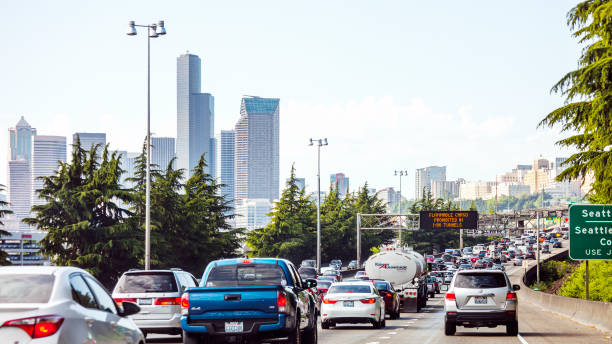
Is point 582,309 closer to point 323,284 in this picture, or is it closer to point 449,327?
point 449,327

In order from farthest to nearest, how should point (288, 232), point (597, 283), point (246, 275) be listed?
point (288, 232) < point (597, 283) < point (246, 275)

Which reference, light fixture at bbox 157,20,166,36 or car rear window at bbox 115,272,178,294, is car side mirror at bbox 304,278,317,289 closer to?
car rear window at bbox 115,272,178,294

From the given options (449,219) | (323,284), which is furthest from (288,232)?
(323,284)

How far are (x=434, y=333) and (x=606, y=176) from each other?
6.87m

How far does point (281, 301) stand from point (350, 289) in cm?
1432

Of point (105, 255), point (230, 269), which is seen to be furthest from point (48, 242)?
point (230, 269)

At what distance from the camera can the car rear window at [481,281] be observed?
25781 mm

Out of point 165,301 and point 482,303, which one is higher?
point 165,301

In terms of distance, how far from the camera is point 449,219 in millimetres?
90500

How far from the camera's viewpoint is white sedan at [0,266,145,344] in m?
8.42

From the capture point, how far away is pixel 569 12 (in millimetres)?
30688

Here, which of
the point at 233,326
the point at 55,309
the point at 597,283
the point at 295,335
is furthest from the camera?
the point at 597,283

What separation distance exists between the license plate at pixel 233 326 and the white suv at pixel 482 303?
445 inches

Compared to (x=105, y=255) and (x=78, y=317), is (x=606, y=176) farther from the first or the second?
(x=105, y=255)
